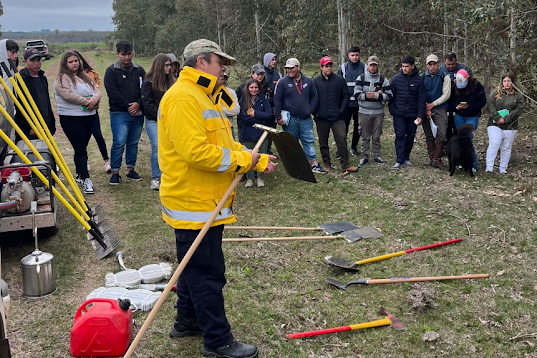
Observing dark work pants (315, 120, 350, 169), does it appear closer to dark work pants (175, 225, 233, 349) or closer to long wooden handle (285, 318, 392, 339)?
long wooden handle (285, 318, 392, 339)

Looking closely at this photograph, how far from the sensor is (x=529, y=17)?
9.99m

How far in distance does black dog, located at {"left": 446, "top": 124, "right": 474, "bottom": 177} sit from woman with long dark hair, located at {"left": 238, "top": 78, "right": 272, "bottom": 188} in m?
3.35

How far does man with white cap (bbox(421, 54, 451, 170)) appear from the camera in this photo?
947 centimetres

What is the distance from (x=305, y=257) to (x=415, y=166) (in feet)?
15.5

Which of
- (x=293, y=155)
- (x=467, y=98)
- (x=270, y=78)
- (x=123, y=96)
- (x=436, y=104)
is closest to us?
(x=293, y=155)

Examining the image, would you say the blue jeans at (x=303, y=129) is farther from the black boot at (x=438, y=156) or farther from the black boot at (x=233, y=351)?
the black boot at (x=233, y=351)

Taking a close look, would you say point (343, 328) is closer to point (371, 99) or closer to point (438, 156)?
point (371, 99)

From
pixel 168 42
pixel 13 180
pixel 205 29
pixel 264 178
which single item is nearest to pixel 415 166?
pixel 264 178

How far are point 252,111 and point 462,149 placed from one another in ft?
12.5

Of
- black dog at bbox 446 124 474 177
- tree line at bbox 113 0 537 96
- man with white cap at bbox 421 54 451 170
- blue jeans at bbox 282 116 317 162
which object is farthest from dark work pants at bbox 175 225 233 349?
tree line at bbox 113 0 537 96

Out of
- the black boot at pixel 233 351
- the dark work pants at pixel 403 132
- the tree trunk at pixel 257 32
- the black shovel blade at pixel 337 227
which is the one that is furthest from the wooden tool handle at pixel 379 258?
the tree trunk at pixel 257 32

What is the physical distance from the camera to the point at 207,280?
379cm

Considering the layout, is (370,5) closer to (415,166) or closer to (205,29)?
(415,166)

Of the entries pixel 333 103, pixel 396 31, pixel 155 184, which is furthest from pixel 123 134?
pixel 396 31
